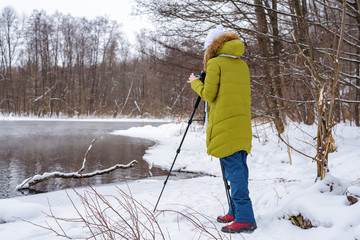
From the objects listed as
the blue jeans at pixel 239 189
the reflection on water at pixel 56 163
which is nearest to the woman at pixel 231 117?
the blue jeans at pixel 239 189

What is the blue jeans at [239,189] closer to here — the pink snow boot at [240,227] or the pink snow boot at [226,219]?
the pink snow boot at [240,227]

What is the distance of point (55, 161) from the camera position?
705cm

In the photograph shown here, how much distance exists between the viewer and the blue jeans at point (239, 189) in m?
2.41

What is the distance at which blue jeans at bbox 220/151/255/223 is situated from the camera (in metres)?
2.41

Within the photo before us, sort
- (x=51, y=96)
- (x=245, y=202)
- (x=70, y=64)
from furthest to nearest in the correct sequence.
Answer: (x=70, y=64), (x=51, y=96), (x=245, y=202)

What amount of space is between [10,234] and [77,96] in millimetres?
33122

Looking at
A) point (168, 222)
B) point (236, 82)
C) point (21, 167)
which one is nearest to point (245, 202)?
point (168, 222)

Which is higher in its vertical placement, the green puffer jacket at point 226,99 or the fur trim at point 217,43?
the fur trim at point 217,43

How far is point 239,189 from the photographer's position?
7.99ft

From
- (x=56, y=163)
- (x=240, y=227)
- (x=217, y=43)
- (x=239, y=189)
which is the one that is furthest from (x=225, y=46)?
(x=56, y=163)

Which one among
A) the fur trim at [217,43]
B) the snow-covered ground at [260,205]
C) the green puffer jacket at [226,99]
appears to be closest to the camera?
the snow-covered ground at [260,205]

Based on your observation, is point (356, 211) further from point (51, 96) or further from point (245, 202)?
point (51, 96)

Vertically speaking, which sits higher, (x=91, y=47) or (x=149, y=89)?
(x=91, y=47)

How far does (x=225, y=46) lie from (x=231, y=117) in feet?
2.24
